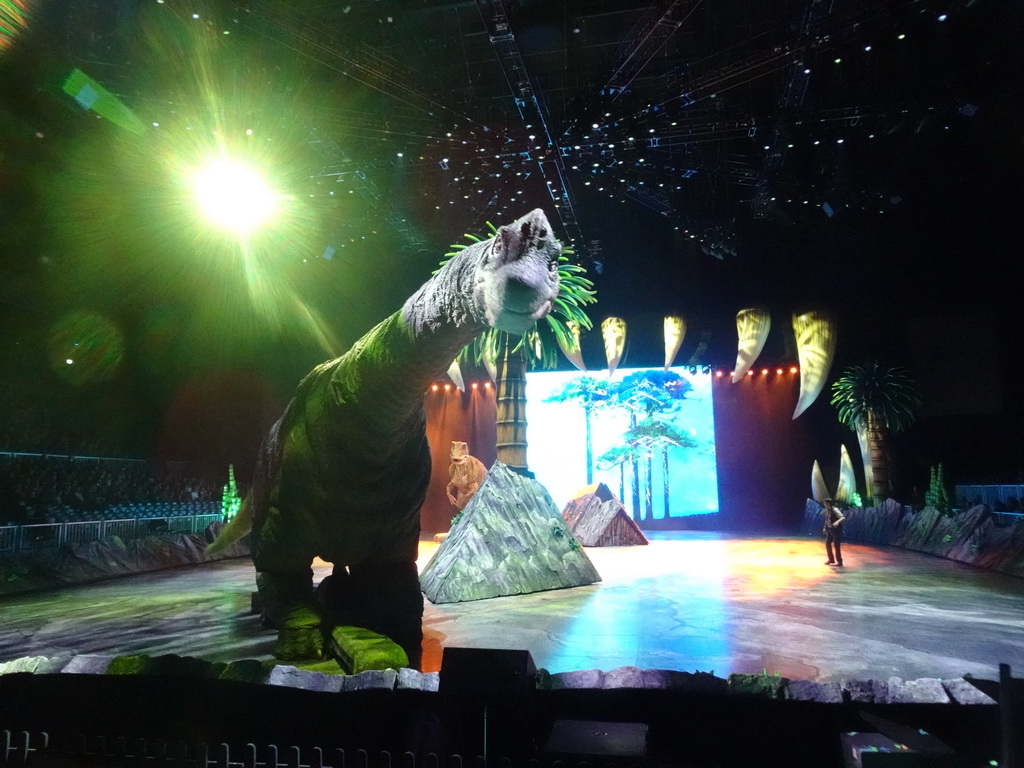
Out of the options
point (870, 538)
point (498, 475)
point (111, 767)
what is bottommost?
point (870, 538)

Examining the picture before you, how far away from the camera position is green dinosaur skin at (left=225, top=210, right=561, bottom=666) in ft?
7.95

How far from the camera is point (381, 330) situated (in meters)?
2.74

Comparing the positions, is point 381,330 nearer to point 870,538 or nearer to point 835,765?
point 835,765

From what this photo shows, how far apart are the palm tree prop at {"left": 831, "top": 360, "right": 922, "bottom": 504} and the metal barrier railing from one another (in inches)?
458

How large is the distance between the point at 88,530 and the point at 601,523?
764cm

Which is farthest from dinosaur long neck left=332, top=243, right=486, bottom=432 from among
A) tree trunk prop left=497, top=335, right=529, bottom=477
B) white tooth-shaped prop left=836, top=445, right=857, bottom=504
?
white tooth-shaped prop left=836, top=445, right=857, bottom=504

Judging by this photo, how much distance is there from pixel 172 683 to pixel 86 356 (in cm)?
772

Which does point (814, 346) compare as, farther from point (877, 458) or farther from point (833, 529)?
point (833, 529)

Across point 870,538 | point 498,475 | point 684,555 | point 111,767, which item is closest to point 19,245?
point 498,475

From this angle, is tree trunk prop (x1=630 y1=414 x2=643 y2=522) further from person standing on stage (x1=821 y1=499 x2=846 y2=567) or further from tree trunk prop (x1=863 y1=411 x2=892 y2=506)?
person standing on stage (x1=821 y1=499 x2=846 y2=567)

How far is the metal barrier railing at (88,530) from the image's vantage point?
6.57 m

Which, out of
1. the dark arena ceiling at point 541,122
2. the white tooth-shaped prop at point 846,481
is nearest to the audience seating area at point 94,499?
the dark arena ceiling at point 541,122

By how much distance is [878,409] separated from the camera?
35.0ft

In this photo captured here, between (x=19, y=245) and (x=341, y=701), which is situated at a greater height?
(x=19, y=245)
